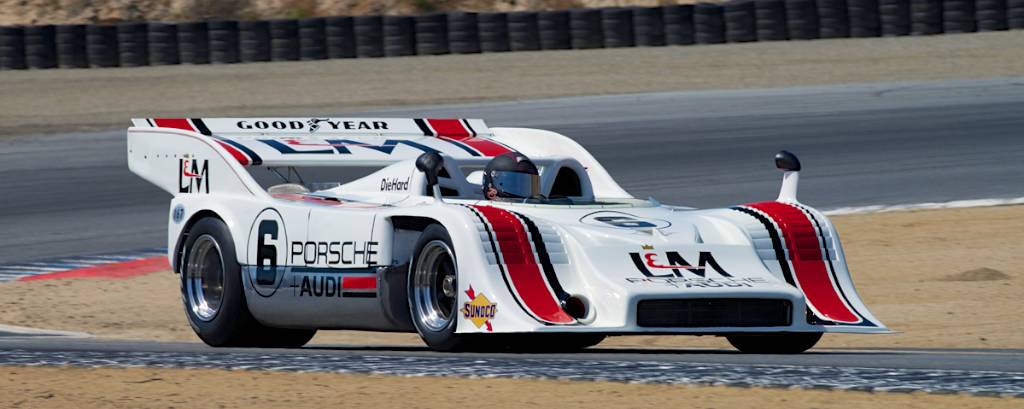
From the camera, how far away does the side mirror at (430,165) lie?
8633 mm

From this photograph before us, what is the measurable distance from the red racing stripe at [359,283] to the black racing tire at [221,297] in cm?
71

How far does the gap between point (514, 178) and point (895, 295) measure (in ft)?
13.0

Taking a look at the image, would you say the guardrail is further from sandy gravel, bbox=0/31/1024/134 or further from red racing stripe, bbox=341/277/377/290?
red racing stripe, bbox=341/277/377/290

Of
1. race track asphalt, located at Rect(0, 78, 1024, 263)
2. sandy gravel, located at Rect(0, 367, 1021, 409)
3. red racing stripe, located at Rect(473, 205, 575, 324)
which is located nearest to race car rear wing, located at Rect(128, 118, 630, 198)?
red racing stripe, located at Rect(473, 205, 575, 324)

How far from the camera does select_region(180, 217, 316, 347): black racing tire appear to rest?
31.2 ft

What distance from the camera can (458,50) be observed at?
27.1 metres

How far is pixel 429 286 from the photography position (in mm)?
8445

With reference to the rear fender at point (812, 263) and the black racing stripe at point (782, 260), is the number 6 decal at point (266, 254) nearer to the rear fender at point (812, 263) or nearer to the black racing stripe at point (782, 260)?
the rear fender at point (812, 263)

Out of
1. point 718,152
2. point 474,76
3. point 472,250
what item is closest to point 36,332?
point 472,250

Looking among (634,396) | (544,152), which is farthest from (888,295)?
(634,396)

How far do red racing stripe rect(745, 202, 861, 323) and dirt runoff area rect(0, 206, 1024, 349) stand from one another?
1.05m

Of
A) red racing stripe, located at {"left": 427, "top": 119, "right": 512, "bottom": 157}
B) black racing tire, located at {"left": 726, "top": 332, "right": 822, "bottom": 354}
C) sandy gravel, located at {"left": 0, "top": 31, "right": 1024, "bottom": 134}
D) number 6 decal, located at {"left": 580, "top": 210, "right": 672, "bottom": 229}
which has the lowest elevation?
black racing tire, located at {"left": 726, "top": 332, "right": 822, "bottom": 354}

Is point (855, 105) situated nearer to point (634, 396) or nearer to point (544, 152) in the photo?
point (544, 152)

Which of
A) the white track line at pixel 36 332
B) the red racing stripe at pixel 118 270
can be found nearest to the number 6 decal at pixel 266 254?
the white track line at pixel 36 332
